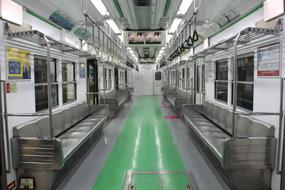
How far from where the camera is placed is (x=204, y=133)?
405 cm

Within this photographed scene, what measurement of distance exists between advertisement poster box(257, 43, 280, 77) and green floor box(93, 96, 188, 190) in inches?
74.1

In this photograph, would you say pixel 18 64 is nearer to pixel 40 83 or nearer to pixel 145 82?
pixel 40 83

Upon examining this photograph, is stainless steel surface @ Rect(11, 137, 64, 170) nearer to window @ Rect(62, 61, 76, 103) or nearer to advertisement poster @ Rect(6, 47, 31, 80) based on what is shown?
advertisement poster @ Rect(6, 47, 31, 80)

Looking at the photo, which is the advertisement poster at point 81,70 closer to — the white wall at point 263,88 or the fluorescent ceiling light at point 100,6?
the fluorescent ceiling light at point 100,6

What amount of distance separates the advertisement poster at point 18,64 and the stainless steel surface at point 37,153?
84 centimetres

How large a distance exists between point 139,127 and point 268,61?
429 centimetres

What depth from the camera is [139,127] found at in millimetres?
6566

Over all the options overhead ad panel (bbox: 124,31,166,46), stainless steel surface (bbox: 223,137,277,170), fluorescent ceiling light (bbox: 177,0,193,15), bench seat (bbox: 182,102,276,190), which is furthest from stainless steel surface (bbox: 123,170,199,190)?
overhead ad panel (bbox: 124,31,166,46)

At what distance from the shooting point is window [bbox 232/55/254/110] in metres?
3.67

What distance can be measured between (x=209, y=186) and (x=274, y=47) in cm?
203

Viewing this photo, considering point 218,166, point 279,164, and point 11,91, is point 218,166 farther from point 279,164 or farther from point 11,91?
point 11,91

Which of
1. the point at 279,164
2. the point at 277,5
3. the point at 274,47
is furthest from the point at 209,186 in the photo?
the point at 277,5

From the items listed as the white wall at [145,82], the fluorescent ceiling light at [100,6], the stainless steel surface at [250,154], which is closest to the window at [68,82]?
the fluorescent ceiling light at [100,6]

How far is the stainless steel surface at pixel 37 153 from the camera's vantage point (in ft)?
8.86
